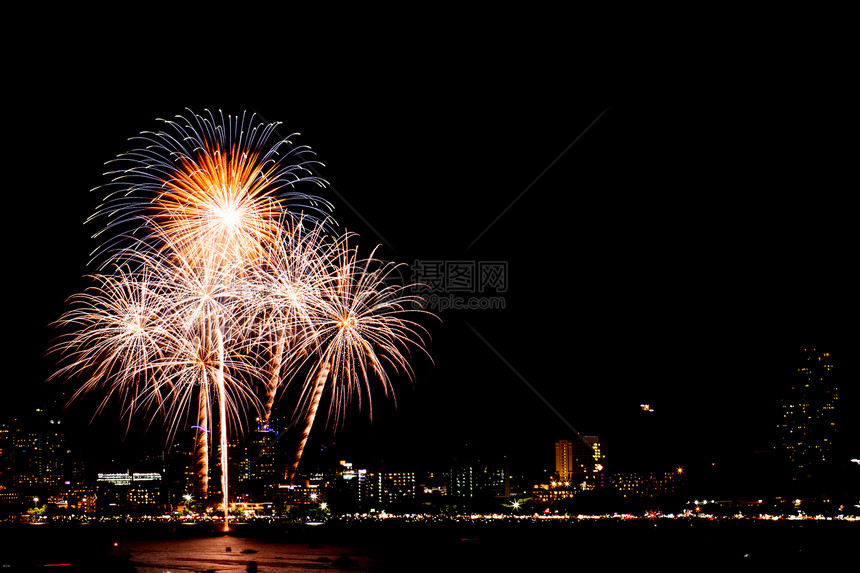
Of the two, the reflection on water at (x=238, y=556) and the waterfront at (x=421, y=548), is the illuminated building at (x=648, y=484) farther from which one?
the reflection on water at (x=238, y=556)

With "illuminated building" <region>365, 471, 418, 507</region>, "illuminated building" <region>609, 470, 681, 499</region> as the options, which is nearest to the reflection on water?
"illuminated building" <region>365, 471, 418, 507</region>

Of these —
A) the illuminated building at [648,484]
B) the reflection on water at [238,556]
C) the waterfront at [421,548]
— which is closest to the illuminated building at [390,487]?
the waterfront at [421,548]

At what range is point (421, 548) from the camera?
243ft

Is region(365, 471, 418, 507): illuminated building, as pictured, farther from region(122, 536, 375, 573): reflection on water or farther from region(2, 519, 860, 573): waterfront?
region(122, 536, 375, 573): reflection on water

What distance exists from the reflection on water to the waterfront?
0.08m

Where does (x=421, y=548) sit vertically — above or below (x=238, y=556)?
below

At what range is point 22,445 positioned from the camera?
142250 mm

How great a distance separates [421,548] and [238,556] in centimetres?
1969

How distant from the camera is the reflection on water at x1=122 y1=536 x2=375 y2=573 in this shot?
166 feet

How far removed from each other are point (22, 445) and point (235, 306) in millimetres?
127827

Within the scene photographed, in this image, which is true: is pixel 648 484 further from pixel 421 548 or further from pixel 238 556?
pixel 238 556

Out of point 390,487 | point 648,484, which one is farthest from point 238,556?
point 648,484

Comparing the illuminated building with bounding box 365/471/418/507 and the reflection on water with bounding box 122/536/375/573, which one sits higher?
the reflection on water with bounding box 122/536/375/573

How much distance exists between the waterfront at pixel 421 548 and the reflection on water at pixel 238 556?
0.26ft
